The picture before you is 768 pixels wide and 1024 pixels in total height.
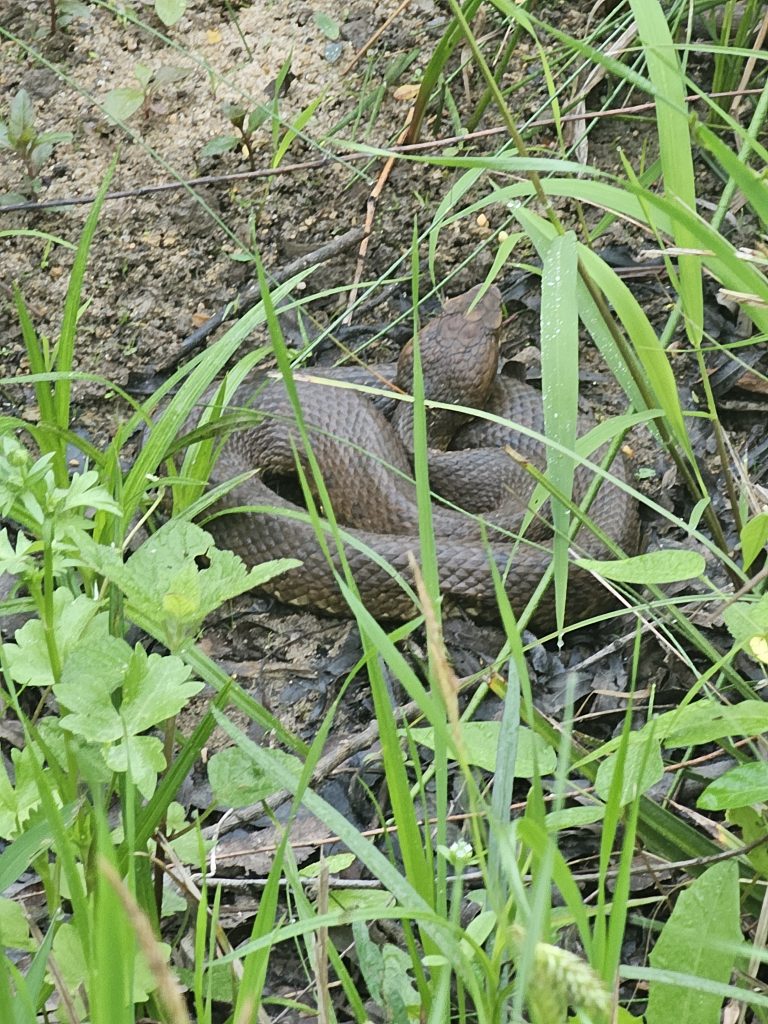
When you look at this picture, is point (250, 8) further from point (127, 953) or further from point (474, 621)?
point (127, 953)

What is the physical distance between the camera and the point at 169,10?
3.78 metres

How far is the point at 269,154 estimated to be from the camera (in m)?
4.02

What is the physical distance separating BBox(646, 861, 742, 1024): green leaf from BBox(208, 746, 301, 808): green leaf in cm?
60

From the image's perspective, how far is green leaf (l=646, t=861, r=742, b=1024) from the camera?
4.71 feet

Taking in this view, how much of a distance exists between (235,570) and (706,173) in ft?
8.92

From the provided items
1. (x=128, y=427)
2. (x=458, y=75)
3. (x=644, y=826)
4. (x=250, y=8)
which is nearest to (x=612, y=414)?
(x=458, y=75)

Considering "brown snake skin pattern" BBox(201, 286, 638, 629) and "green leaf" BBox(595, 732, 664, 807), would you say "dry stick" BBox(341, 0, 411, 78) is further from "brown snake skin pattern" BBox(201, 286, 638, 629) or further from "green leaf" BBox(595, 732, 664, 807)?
"green leaf" BBox(595, 732, 664, 807)

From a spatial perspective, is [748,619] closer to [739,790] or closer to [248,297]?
[739,790]

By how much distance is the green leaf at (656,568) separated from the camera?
1602mm

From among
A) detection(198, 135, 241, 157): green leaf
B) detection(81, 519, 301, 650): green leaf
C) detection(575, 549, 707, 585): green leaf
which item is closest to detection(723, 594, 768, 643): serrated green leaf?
detection(575, 549, 707, 585): green leaf

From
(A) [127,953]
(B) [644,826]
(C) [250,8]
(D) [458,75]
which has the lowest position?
(B) [644,826]

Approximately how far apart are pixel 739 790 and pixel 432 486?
92.7 inches

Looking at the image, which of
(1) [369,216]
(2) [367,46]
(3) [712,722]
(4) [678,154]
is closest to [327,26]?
(2) [367,46]

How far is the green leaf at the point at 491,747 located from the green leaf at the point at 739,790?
0.77ft
